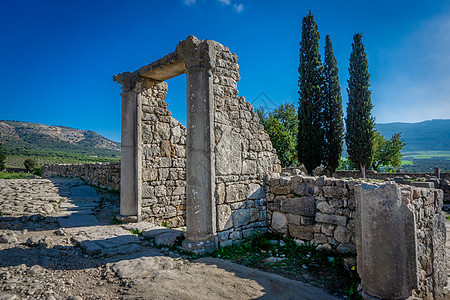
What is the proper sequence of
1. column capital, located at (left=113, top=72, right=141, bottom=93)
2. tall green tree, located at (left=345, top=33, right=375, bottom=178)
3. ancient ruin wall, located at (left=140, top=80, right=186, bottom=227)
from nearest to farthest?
column capital, located at (left=113, top=72, right=141, bottom=93), ancient ruin wall, located at (left=140, top=80, right=186, bottom=227), tall green tree, located at (left=345, top=33, right=375, bottom=178)

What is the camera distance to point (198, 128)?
5.04 metres

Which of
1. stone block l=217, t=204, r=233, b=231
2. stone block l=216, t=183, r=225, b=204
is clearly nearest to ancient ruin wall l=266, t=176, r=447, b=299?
stone block l=217, t=204, r=233, b=231

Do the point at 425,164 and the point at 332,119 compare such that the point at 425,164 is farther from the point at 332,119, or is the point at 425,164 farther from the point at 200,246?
the point at 200,246

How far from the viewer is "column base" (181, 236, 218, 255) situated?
Result: 471cm

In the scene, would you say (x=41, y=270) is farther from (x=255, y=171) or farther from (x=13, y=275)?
(x=255, y=171)

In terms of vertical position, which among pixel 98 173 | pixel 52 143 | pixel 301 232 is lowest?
pixel 301 232

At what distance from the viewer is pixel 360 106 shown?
2108 centimetres

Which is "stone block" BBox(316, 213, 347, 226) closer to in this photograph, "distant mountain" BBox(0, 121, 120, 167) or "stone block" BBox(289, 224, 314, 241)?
"stone block" BBox(289, 224, 314, 241)

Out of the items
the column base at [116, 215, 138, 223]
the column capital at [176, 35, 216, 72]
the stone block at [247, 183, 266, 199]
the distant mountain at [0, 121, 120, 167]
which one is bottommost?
the column base at [116, 215, 138, 223]

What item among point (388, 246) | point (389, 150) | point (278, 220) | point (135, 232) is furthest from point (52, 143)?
point (388, 246)

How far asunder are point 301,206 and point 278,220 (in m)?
0.83

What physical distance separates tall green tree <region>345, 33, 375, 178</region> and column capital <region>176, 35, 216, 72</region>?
64.7ft

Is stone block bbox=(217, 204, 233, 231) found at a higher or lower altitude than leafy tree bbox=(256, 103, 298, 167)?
lower

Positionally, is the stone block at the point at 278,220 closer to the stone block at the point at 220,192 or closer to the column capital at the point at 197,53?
the stone block at the point at 220,192
